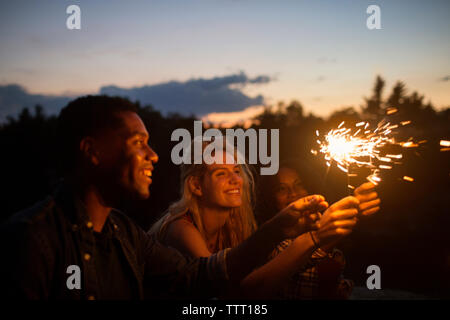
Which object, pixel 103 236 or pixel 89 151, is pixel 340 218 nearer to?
pixel 103 236

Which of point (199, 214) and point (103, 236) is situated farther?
point (199, 214)

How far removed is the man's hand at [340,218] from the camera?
3.02 meters

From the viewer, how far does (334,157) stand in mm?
3672

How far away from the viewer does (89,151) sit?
2.46 meters

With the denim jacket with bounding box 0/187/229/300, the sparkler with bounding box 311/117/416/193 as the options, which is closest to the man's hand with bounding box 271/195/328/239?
the denim jacket with bounding box 0/187/229/300

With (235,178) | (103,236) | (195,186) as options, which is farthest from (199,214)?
(103,236)

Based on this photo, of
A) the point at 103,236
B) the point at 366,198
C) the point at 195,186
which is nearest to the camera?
the point at 103,236

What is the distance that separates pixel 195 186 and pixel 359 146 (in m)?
1.79

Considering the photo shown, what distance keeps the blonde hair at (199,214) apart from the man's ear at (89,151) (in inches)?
A: 58.1

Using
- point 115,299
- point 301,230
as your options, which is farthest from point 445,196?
point 115,299

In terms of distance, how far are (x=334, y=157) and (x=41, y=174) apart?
1163 inches

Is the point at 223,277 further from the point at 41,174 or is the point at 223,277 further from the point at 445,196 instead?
the point at 41,174

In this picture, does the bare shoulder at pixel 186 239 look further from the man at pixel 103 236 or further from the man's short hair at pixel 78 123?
the man's short hair at pixel 78 123

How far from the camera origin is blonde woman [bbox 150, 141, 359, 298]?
3.11 metres
